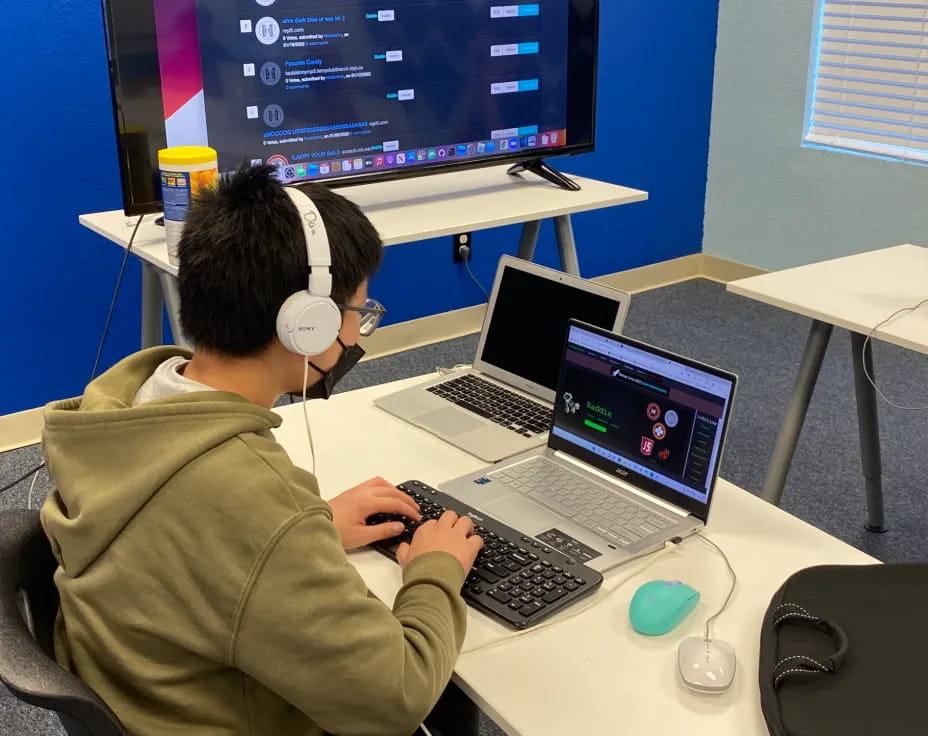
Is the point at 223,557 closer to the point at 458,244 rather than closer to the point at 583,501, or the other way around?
the point at 583,501

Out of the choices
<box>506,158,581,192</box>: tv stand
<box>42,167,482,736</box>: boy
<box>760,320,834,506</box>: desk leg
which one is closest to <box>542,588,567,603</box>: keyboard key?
<box>42,167,482,736</box>: boy

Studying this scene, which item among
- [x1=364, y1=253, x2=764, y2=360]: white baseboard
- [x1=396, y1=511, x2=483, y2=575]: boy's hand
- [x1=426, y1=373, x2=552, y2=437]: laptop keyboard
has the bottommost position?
[x1=364, y1=253, x2=764, y2=360]: white baseboard

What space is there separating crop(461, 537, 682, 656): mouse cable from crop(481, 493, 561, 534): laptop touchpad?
138 millimetres

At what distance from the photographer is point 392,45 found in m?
2.47

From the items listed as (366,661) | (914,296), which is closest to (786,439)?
(914,296)

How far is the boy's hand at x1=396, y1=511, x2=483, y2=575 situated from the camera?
1196 mm

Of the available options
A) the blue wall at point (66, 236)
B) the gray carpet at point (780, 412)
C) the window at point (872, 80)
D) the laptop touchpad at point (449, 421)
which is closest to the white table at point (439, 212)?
the blue wall at point (66, 236)

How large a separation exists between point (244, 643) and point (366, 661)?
11 cm

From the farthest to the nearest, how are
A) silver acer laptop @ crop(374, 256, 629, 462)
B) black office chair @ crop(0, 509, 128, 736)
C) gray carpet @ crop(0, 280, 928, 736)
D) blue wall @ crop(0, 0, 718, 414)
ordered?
blue wall @ crop(0, 0, 718, 414) < gray carpet @ crop(0, 280, 928, 736) < silver acer laptop @ crop(374, 256, 629, 462) < black office chair @ crop(0, 509, 128, 736)

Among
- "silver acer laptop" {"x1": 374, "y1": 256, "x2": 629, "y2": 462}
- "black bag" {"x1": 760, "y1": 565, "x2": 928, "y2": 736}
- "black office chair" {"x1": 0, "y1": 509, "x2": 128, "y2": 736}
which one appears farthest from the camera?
"silver acer laptop" {"x1": 374, "y1": 256, "x2": 629, "y2": 462}

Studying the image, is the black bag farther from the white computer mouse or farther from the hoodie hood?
the hoodie hood

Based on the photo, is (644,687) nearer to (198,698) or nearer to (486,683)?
(486,683)

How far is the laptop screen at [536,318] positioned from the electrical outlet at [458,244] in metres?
1.99

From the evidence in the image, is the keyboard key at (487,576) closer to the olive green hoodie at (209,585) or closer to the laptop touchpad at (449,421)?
the olive green hoodie at (209,585)
